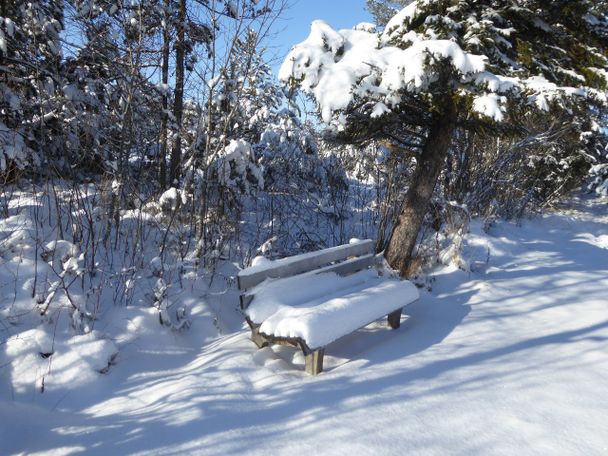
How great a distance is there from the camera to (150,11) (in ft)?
18.4

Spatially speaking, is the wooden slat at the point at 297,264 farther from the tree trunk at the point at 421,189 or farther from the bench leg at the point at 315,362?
the bench leg at the point at 315,362

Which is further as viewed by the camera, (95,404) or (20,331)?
(20,331)

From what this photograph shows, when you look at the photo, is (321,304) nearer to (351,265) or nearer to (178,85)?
(351,265)

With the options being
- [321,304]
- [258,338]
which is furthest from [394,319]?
[258,338]

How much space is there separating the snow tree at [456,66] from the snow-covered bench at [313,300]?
5.28 ft

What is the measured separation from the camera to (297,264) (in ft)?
12.9

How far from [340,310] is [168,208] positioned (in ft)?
9.50

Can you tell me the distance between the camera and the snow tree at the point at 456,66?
3.75 m

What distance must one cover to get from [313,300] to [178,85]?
5287 millimetres

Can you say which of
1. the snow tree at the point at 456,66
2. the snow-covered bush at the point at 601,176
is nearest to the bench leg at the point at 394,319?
the snow tree at the point at 456,66

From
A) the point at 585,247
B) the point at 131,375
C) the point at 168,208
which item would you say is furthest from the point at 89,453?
the point at 585,247

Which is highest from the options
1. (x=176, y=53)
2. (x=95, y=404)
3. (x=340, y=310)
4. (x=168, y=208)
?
(x=176, y=53)

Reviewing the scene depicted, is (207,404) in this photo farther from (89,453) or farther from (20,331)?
(20,331)

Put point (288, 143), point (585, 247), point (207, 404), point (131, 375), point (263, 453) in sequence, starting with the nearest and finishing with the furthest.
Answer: point (263, 453) < point (207, 404) < point (131, 375) < point (585, 247) < point (288, 143)
